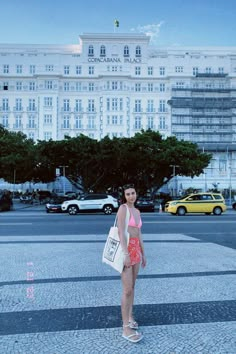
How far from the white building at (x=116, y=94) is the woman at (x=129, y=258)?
3111 inches

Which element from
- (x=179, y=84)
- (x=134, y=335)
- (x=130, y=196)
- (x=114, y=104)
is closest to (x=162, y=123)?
(x=179, y=84)

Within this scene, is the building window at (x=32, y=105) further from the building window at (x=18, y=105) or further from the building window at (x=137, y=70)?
the building window at (x=137, y=70)

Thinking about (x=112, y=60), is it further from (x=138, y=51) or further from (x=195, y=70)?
(x=195, y=70)

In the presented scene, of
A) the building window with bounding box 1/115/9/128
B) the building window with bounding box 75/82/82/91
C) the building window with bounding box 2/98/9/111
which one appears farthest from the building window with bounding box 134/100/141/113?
the building window with bounding box 1/115/9/128

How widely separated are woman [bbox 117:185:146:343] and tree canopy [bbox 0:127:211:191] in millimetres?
38380

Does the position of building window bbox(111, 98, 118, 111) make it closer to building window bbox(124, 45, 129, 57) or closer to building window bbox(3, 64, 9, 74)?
building window bbox(124, 45, 129, 57)

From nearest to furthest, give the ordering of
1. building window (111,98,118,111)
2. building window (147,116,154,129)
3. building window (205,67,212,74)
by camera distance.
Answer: building window (111,98,118,111) < building window (147,116,154,129) < building window (205,67,212,74)

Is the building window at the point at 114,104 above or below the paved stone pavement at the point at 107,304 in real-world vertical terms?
above

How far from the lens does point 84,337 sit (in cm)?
420

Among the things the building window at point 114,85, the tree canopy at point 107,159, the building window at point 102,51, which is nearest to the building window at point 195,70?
the building window at point 114,85

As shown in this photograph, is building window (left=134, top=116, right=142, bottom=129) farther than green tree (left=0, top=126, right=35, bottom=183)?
Yes

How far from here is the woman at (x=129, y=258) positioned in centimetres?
416

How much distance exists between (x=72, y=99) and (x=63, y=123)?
5.75 m

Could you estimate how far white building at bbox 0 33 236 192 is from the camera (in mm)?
82875
